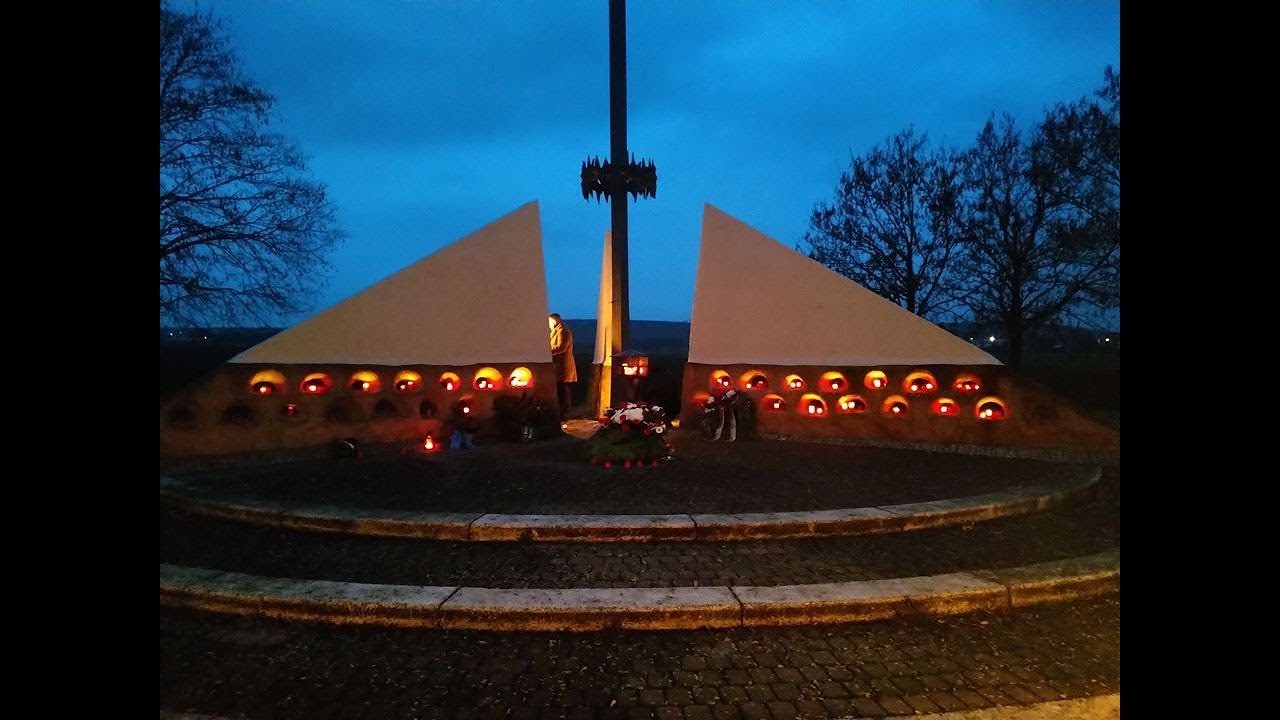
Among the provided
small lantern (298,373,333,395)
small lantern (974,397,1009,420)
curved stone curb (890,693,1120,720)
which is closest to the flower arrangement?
small lantern (298,373,333,395)

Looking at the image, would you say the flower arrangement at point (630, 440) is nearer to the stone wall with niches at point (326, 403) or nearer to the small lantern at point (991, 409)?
the stone wall with niches at point (326, 403)

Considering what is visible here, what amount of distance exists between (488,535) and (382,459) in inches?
159

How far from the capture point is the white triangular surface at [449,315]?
33.8ft

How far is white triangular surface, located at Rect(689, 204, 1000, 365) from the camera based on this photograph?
10.8 metres

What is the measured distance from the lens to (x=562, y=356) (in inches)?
526

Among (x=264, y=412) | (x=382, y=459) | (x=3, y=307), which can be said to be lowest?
(x=382, y=459)

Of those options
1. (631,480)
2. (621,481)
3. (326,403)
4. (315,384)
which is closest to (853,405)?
(631,480)

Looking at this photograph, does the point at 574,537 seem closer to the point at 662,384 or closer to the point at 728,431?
the point at 728,431

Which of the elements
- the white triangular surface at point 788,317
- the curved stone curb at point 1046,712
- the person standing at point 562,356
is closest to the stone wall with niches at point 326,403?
the person standing at point 562,356

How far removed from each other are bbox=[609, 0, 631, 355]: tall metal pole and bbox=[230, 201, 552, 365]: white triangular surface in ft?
7.40

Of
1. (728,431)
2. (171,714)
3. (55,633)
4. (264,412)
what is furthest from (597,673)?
(264,412)

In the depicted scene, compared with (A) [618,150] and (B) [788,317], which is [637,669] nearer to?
(B) [788,317]

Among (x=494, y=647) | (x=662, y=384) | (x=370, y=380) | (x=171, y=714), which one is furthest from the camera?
(x=662, y=384)

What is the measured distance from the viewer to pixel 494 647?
13.2 feet
